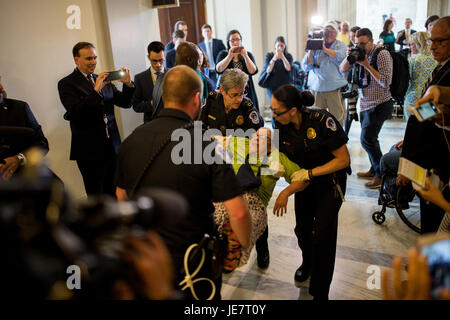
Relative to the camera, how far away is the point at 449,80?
2123 mm

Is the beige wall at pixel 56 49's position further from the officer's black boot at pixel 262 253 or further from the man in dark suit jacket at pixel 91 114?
the officer's black boot at pixel 262 253

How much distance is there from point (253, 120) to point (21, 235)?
2154mm

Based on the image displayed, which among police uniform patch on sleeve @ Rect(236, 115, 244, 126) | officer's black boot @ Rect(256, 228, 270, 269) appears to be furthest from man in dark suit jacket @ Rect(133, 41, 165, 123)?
officer's black boot @ Rect(256, 228, 270, 269)

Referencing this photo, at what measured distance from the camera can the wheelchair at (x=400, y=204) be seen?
9.57ft

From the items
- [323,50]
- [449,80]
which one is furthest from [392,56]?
[449,80]

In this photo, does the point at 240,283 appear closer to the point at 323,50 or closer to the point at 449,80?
the point at 449,80

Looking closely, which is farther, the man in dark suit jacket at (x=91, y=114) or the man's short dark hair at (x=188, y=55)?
the man in dark suit jacket at (x=91, y=114)

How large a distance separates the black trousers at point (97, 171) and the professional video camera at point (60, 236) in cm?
256

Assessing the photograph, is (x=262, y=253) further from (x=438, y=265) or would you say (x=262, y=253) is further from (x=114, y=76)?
(x=438, y=265)

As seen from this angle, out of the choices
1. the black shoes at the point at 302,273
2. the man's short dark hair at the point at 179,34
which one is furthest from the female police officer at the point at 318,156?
the man's short dark hair at the point at 179,34

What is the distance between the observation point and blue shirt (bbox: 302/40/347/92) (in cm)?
466

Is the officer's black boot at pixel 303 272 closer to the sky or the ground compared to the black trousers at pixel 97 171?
closer to the ground

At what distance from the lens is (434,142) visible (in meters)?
2.04
